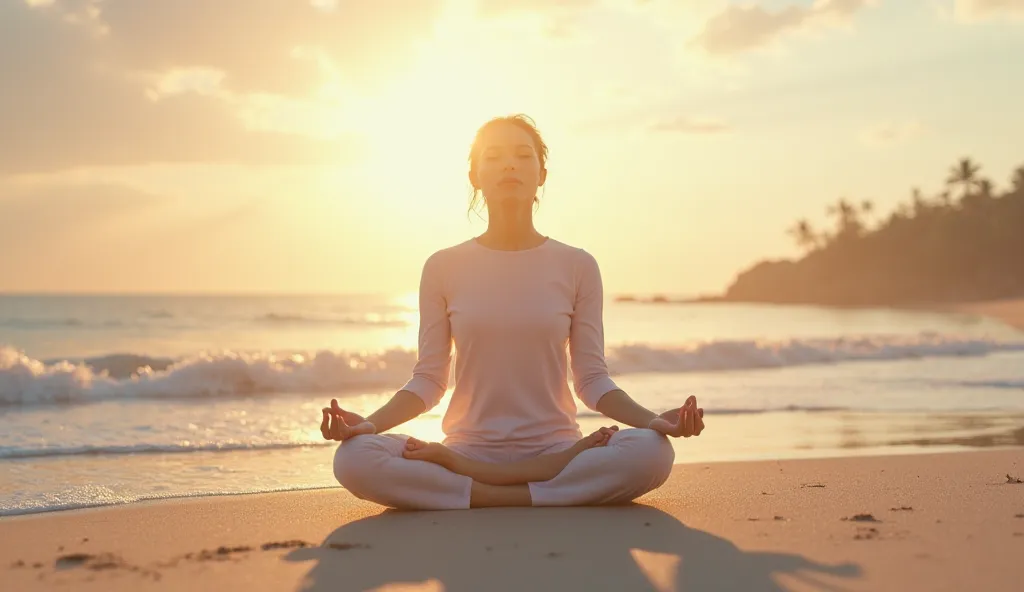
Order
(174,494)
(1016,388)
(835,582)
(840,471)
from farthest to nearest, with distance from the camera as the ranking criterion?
(1016,388)
(840,471)
(174,494)
(835,582)

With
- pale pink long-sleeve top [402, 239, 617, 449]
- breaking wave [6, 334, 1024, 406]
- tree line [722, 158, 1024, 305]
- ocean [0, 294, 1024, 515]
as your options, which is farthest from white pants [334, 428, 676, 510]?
tree line [722, 158, 1024, 305]

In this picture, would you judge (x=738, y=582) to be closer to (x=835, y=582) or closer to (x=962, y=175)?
(x=835, y=582)

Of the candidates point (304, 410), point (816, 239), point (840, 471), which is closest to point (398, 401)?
point (840, 471)

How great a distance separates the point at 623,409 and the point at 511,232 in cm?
101

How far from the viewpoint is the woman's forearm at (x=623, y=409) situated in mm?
4410

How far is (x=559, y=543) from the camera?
12.1 ft

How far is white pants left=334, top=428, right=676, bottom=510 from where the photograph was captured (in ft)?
14.1

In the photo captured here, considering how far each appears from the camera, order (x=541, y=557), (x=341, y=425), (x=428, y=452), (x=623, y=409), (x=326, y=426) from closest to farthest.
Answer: (x=541, y=557)
(x=326, y=426)
(x=341, y=425)
(x=428, y=452)
(x=623, y=409)

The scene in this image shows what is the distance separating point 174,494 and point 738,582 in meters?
3.47

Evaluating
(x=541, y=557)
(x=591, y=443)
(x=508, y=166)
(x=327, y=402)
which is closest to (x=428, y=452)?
(x=591, y=443)

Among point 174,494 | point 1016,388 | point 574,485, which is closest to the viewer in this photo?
point 574,485

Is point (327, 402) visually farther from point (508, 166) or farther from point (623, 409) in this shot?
point (623, 409)

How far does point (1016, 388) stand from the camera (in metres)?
12.2

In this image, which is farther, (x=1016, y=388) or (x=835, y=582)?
(x=1016, y=388)
